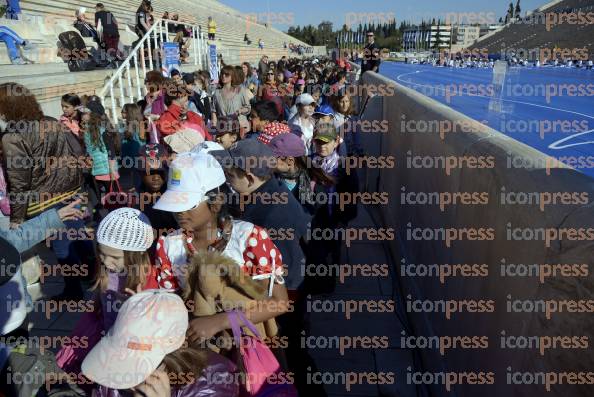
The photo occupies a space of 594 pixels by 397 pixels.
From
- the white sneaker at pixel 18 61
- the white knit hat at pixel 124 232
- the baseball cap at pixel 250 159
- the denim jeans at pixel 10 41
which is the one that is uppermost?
the denim jeans at pixel 10 41

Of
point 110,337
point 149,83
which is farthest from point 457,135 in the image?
point 149,83

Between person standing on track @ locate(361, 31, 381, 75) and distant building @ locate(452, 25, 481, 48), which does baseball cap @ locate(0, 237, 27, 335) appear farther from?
distant building @ locate(452, 25, 481, 48)

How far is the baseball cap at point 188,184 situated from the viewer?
2094mm

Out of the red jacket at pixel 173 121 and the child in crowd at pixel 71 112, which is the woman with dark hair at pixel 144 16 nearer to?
the child in crowd at pixel 71 112

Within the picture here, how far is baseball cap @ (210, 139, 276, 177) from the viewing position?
2430 mm

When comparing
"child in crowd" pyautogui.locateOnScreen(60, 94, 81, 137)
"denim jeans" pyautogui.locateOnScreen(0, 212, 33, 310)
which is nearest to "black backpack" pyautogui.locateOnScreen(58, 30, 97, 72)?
"child in crowd" pyautogui.locateOnScreen(60, 94, 81, 137)

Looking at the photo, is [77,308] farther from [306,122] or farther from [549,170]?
[549,170]

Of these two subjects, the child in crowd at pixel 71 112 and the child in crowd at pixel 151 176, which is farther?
the child in crowd at pixel 71 112

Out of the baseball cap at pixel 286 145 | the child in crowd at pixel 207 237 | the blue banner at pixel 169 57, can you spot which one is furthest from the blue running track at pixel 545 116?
the blue banner at pixel 169 57

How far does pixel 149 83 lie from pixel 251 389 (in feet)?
21.1

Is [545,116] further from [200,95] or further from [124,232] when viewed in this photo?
[200,95]

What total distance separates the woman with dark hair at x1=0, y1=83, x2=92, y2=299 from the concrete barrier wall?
320cm

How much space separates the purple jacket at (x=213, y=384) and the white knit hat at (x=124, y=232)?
742 millimetres

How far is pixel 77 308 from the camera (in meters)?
4.38
